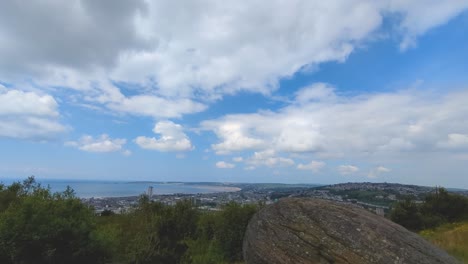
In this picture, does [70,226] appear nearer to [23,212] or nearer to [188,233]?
[23,212]

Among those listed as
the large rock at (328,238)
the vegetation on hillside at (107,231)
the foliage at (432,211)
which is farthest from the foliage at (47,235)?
the foliage at (432,211)

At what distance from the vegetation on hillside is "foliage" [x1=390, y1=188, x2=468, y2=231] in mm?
21151

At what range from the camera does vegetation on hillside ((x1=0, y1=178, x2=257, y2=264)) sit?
1143 centimetres

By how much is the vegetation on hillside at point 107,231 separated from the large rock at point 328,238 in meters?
5.93

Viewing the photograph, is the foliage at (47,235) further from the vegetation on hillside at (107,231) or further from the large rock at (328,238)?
the large rock at (328,238)

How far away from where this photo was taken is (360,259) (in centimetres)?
863

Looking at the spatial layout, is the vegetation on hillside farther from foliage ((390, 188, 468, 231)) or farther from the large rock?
foliage ((390, 188, 468, 231))

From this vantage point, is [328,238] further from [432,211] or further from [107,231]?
[432,211]

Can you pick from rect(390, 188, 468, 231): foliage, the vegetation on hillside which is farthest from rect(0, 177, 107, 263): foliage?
rect(390, 188, 468, 231): foliage

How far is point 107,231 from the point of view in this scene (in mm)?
14320

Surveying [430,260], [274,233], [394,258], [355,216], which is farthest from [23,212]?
[430,260]

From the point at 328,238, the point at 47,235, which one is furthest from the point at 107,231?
the point at 328,238

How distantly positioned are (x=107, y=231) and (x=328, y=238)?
8.99m

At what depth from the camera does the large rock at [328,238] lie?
28.5ft
